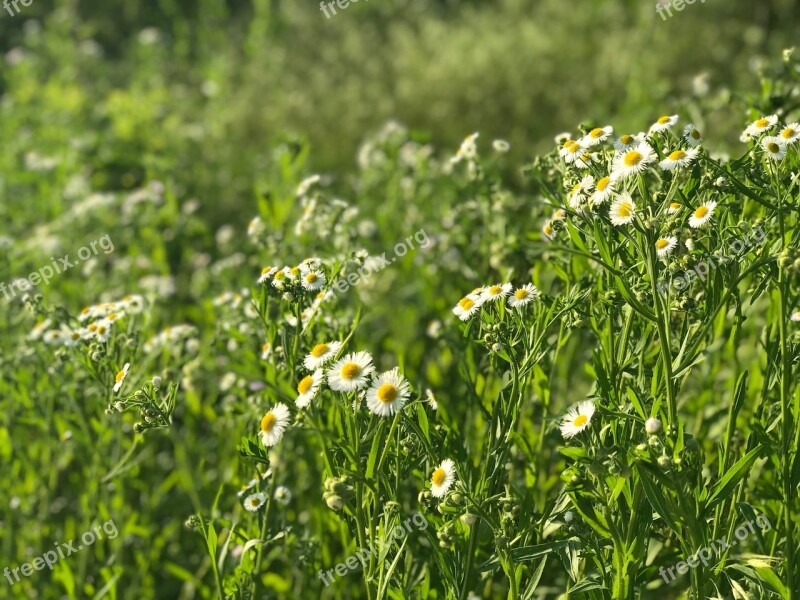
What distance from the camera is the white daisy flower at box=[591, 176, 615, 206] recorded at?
1.45 meters

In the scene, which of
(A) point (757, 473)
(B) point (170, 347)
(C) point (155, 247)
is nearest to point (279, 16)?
(C) point (155, 247)

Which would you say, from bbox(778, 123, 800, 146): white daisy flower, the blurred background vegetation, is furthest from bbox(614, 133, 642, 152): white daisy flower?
the blurred background vegetation

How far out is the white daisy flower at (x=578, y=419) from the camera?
55.2 inches

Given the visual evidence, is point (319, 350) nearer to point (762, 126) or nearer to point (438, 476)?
point (438, 476)

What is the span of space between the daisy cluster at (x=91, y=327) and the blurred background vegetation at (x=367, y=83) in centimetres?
299

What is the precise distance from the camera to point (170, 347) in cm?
221

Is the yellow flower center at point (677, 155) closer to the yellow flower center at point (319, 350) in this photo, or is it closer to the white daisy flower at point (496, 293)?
the white daisy flower at point (496, 293)

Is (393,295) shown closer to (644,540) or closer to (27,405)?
(27,405)

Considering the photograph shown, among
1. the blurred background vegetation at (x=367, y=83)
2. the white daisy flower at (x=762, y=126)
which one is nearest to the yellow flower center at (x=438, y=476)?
the white daisy flower at (x=762, y=126)

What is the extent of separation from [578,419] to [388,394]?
0.34 meters

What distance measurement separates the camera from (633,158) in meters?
1.46

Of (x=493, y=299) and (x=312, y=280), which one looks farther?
(x=312, y=280)

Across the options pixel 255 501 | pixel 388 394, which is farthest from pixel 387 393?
pixel 255 501

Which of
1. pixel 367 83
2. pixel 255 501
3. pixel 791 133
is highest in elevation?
pixel 791 133
